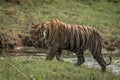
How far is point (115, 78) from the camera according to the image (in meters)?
11.7

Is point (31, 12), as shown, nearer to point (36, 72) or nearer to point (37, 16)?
point (37, 16)

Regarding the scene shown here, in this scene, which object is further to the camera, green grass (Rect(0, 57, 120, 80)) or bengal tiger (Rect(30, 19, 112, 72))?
bengal tiger (Rect(30, 19, 112, 72))

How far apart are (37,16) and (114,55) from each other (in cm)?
486

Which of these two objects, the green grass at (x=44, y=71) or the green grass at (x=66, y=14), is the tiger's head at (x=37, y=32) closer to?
the green grass at (x=44, y=71)

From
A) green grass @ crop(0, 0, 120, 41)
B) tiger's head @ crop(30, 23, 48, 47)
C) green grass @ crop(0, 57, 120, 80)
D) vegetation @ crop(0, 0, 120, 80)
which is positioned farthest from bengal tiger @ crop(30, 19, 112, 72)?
green grass @ crop(0, 0, 120, 41)

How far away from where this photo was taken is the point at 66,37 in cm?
1355

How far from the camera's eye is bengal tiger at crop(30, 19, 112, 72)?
13203 millimetres

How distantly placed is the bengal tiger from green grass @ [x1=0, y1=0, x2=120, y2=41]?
7.42m

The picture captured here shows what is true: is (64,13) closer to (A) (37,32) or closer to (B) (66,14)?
(B) (66,14)

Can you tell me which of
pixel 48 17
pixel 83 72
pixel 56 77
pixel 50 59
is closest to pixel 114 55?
pixel 48 17

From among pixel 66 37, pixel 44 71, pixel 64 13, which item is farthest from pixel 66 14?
pixel 44 71

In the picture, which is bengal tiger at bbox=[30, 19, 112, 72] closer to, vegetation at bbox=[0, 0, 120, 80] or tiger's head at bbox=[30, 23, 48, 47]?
tiger's head at bbox=[30, 23, 48, 47]

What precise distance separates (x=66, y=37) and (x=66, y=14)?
10.2 metres

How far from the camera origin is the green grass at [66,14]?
2197 cm
